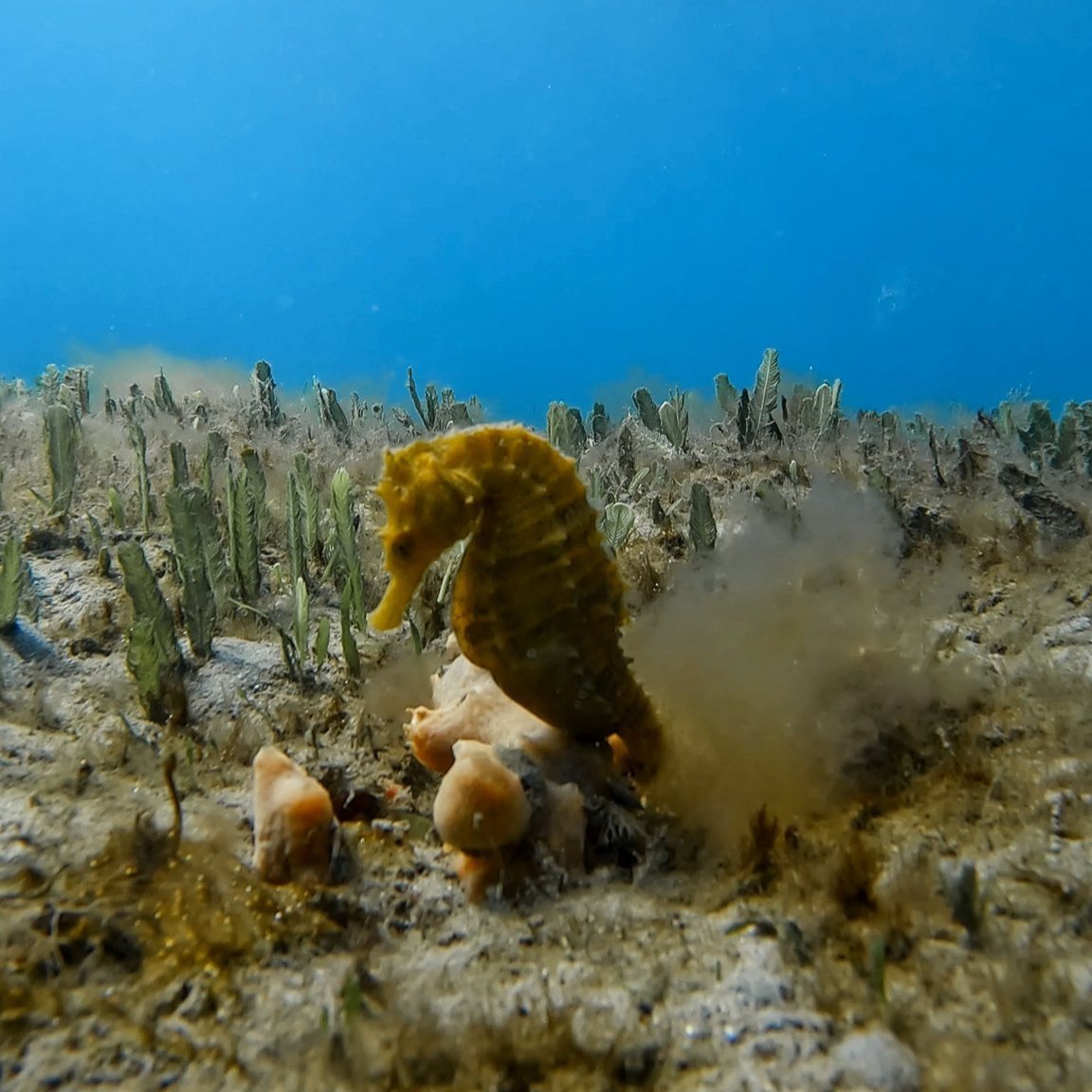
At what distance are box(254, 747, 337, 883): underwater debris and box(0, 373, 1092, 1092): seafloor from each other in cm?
7

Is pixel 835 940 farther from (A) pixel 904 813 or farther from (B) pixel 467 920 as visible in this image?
(B) pixel 467 920

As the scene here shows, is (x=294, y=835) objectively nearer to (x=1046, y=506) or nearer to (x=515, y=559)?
(x=515, y=559)

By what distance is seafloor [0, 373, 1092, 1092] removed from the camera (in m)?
1.21

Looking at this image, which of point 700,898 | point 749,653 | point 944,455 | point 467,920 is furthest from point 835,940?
point 944,455

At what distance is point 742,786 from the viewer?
1984 mm

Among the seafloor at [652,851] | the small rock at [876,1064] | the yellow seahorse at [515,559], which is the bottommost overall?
the small rock at [876,1064]

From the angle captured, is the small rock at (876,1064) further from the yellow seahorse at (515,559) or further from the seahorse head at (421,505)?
→ the seahorse head at (421,505)

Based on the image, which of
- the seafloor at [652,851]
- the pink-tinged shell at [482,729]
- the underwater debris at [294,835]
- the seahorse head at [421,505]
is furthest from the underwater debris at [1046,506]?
the underwater debris at [294,835]

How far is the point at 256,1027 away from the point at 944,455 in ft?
16.4

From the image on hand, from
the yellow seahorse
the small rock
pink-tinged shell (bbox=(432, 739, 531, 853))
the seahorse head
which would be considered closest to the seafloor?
the small rock

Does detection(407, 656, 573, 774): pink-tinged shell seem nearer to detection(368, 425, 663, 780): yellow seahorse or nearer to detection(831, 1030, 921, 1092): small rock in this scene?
detection(368, 425, 663, 780): yellow seahorse

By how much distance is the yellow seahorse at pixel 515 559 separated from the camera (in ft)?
5.99

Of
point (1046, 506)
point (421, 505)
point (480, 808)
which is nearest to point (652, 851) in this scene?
point (480, 808)

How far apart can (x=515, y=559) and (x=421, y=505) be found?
27 centimetres
